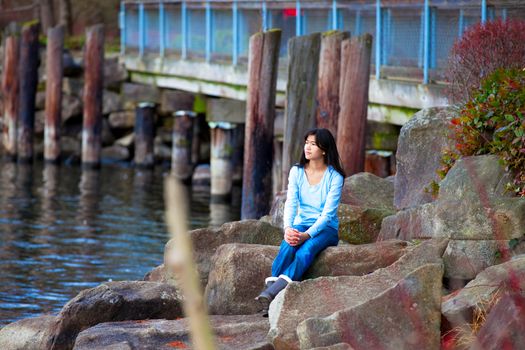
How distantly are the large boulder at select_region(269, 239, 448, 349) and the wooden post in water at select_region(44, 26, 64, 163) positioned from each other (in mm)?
16627

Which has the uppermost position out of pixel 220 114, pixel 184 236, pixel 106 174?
pixel 184 236

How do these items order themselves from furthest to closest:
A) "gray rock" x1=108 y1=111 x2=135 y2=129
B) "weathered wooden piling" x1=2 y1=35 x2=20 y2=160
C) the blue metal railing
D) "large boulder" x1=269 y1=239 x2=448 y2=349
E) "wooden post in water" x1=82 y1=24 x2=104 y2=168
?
"gray rock" x1=108 y1=111 x2=135 y2=129, "weathered wooden piling" x1=2 y1=35 x2=20 y2=160, "wooden post in water" x1=82 y1=24 x2=104 y2=168, the blue metal railing, "large boulder" x1=269 y1=239 x2=448 y2=349

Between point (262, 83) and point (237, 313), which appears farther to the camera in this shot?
point (262, 83)

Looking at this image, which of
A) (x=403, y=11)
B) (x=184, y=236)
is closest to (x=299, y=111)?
(x=403, y=11)

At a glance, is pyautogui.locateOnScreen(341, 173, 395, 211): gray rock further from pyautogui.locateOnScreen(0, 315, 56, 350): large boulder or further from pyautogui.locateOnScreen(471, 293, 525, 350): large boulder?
pyautogui.locateOnScreen(471, 293, 525, 350): large boulder

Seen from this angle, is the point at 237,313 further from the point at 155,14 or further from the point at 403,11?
the point at 155,14

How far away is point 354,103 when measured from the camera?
13.9 m

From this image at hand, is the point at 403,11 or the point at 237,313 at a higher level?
the point at 403,11

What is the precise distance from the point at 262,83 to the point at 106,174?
8708 millimetres

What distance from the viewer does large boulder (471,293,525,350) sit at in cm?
580

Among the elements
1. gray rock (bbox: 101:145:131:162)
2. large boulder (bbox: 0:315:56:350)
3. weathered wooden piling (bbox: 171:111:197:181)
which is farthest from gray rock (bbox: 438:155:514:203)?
gray rock (bbox: 101:145:131:162)

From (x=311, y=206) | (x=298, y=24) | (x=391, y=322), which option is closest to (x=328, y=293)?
(x=391, y=322)

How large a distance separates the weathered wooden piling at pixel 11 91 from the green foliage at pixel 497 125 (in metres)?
15.9

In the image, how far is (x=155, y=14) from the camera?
25.1m
